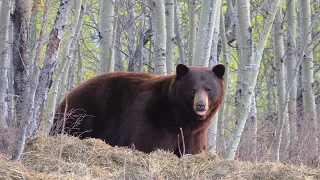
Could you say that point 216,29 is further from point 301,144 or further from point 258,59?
point 301,144

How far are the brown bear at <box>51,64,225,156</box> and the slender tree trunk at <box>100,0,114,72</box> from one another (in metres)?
2.59

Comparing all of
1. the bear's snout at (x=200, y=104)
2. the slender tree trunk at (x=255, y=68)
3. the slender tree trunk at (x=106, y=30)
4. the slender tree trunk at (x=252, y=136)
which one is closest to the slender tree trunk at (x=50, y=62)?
the bear's snout at (x=200, y=104)

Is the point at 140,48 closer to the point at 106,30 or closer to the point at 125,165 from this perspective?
the point at 106,30

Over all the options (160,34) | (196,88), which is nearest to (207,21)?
(196,88)

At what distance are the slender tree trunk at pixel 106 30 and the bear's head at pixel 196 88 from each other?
136 inches

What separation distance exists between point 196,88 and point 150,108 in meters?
0.71

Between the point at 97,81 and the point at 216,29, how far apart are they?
233 centimetres

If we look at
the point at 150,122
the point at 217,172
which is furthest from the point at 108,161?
the point at 150,122

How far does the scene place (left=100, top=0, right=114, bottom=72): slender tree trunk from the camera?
38.0 feet

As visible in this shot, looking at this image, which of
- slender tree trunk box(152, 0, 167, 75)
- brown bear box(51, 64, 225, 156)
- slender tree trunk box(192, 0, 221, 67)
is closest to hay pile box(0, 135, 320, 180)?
brown bear box(51, 64, 225, 156)

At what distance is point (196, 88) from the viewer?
813 cm

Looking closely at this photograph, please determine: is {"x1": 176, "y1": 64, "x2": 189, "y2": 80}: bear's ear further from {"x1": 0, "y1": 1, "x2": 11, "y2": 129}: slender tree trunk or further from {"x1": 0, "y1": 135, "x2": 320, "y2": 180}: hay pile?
{"x1": 0, "y1": 1, "x2": 11, "y2": 129}: slender tree trunk

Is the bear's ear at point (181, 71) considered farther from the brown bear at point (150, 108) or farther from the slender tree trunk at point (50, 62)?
the slender tree trunk at point (50, 62)

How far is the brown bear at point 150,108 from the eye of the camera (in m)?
8.18
